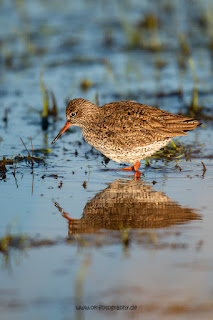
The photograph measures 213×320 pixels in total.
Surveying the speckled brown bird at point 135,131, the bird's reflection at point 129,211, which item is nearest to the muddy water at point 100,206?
the bird's reflection at point 129,211

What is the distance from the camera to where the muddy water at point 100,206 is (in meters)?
4.85

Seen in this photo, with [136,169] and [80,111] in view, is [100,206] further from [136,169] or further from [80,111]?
[80,111]

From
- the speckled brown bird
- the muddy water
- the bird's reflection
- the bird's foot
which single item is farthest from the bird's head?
the bird's reflection

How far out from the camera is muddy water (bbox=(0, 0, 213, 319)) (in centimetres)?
485

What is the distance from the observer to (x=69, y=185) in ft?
26.1

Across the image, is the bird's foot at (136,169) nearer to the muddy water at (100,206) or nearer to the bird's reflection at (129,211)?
the muddy water at (100,206)

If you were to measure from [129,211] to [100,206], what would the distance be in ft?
1.35

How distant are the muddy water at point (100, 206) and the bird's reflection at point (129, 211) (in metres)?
0.01

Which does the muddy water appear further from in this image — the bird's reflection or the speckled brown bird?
the speckled brown bird

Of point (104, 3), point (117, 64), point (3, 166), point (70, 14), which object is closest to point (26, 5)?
point (70, 14)

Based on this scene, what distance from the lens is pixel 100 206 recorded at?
7113 millimetres

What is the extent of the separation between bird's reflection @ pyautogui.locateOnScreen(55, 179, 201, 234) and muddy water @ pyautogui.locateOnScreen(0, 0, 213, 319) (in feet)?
0.04

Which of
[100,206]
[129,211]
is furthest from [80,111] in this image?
[129,211]

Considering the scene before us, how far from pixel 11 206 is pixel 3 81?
7467mm
